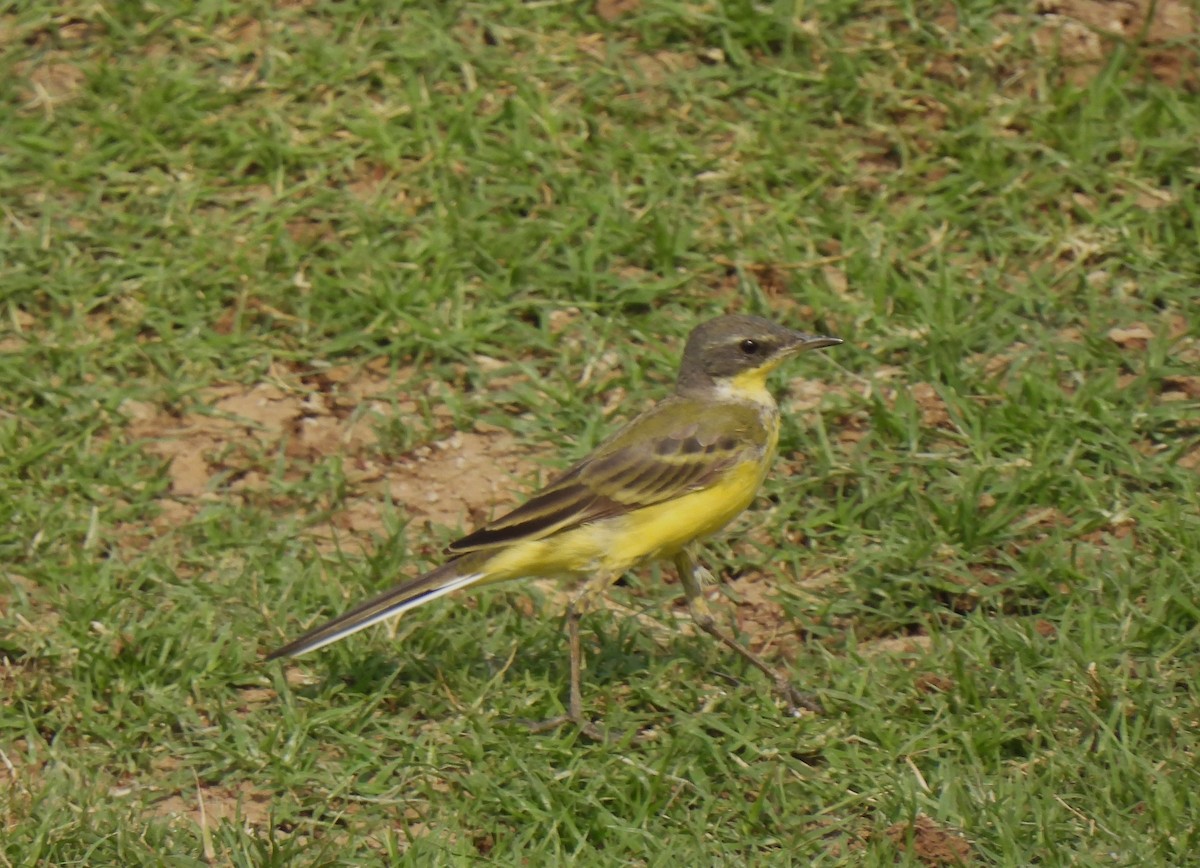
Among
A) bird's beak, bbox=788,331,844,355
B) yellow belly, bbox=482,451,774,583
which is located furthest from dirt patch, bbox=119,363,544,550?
bird's beak, bbox=788,331,844,355

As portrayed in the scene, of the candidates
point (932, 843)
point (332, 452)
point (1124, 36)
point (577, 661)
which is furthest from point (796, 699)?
point (1124, 36)

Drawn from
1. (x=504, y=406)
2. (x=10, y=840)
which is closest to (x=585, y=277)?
(x=504, y=406)

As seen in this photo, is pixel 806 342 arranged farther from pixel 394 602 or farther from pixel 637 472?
pixel 394 602

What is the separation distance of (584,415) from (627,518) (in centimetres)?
166

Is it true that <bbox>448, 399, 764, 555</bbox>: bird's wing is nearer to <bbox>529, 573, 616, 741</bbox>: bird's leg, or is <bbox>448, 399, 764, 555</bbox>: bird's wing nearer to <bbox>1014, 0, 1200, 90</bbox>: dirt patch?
<bbox>529, 573, 616, 741</bbox>: bird's leg

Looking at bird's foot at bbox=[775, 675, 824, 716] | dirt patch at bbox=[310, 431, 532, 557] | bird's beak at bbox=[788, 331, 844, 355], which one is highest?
bird's beak at bbox=[788, 331, 844, 355]

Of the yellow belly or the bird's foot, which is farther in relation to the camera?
the yellow belly

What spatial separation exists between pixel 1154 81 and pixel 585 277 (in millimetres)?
3104

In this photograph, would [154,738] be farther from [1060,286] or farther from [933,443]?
[1060,286]

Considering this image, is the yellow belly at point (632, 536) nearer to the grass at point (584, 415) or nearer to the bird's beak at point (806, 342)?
the grass at point (584, 415)

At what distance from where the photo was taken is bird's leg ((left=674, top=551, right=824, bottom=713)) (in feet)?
22.8

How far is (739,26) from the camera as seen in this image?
10078mm

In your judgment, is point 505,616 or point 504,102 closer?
point 505,616

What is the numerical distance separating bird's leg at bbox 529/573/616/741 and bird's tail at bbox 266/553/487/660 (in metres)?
0.38
